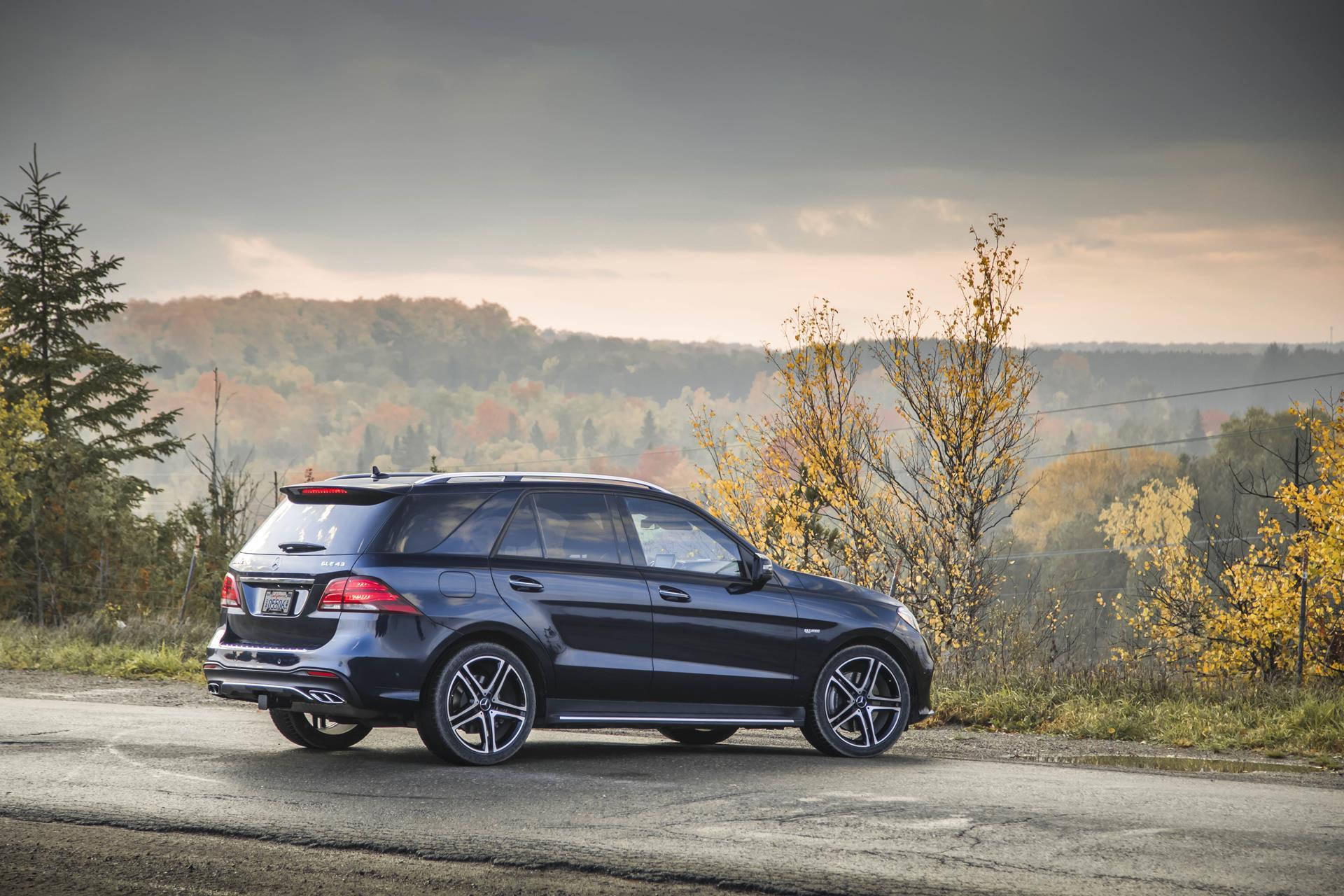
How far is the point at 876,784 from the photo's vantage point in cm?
830

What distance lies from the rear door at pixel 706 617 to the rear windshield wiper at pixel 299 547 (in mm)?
2029

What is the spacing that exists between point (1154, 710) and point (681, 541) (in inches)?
184

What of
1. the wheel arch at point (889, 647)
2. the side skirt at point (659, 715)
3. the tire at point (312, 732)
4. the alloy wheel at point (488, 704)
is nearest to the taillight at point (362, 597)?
the alloy wheel at point (488, 704)

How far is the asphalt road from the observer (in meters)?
6.02

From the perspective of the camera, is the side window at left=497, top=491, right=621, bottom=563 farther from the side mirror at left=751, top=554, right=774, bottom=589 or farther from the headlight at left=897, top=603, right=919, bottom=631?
the headlight at left=897, top=603, right=919, bottom=631

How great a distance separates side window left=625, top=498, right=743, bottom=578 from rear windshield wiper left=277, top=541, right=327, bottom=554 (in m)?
2.06

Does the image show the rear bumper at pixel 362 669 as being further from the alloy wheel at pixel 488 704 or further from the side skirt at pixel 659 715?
the side skirt at pixel 659 715

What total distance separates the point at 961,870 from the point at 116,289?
46.1m

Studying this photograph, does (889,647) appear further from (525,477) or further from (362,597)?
(362,597)

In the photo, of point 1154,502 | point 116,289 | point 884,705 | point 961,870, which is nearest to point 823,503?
point 884,705

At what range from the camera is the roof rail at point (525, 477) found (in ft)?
29.9

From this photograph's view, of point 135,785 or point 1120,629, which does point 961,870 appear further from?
point 1120,629

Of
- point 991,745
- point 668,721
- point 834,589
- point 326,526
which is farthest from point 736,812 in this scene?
point 991,745

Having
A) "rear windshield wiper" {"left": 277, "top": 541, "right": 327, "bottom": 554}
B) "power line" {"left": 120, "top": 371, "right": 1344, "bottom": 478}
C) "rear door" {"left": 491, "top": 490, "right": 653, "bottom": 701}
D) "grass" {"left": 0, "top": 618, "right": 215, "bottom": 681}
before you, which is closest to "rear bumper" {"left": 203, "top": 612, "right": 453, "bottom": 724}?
"rear windshield wiper" {"left": 277, "top": 541, "right": 327, "bottom": 554}
